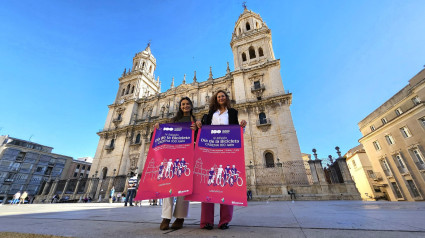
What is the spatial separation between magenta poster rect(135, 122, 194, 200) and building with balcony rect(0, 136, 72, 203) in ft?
154

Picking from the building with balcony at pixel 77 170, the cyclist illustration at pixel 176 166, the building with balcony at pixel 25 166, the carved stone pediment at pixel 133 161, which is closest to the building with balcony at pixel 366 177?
the cyclist illustration at pixel 176 166

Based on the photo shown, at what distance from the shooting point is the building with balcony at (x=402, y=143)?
49.7ft

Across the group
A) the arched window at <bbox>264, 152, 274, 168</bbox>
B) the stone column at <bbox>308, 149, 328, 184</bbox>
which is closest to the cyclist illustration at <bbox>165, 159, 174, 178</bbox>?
the stone column at <bbox>308, 149, 328, 184</bbox>

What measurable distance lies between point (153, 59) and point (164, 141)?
34.9 metres

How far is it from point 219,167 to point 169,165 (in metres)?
0.73

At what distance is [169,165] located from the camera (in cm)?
243

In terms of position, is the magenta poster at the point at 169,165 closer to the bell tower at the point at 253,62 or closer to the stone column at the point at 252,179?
the stone column at the point at 252,179

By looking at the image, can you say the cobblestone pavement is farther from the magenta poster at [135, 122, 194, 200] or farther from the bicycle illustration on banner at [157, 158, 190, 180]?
the bicycle illustration on banner at [157, 158, 190, 180]

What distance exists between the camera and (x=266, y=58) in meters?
21.0

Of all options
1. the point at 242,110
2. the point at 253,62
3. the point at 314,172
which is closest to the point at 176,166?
the point at 314,172

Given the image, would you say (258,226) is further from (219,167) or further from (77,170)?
(77,170)

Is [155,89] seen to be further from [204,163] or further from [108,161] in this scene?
[204,163]

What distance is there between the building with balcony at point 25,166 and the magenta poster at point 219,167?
4746 cm

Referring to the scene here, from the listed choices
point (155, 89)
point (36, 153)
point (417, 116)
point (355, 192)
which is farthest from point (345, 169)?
point (36, 153)
